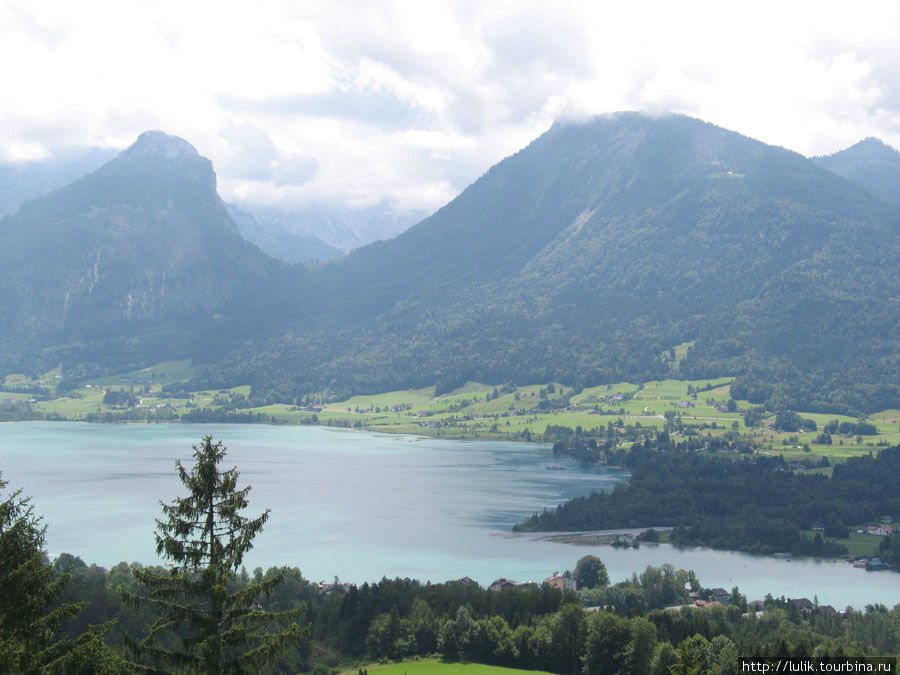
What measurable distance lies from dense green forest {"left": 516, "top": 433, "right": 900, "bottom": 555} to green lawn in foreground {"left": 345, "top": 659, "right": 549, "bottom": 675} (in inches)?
1537

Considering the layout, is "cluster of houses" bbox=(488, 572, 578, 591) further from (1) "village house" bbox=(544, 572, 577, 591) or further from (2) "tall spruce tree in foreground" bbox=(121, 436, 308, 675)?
(2) "tall spruce tree in foreground" bbox=(121, 436, 308, 675)

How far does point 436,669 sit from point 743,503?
58015 mm

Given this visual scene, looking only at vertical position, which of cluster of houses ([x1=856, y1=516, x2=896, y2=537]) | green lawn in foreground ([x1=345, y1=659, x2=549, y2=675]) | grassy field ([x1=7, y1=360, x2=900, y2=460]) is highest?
grassy field ([x1=7, y1=360, x2=900, y2=460])

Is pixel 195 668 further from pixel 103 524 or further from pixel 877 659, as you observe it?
pixel 103 524

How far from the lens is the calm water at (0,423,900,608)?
219 ft

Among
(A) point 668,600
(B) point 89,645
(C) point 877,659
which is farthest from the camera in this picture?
(A) point 668,600

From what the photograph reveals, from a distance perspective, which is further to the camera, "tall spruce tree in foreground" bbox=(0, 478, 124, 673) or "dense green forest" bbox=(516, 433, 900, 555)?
"dense green forest" bbox=(516, 433, 900, 555)

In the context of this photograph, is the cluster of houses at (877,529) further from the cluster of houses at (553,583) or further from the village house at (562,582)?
the village house at (562,582)

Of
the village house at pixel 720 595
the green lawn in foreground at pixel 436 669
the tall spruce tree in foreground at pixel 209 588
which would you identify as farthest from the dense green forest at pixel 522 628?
the tall spruce tree in foreground at pixel 209 588

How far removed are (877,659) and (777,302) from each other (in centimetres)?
17450

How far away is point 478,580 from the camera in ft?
204

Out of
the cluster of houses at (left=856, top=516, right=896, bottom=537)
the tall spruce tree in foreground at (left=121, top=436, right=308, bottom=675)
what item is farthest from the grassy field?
the tall spruce tree in foreground at (left=121, top=436, right=308, bottom=675)

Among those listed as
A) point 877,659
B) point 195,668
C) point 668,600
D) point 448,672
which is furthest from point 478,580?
point 195,668

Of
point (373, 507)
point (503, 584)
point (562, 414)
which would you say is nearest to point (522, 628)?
point (503, 584)
